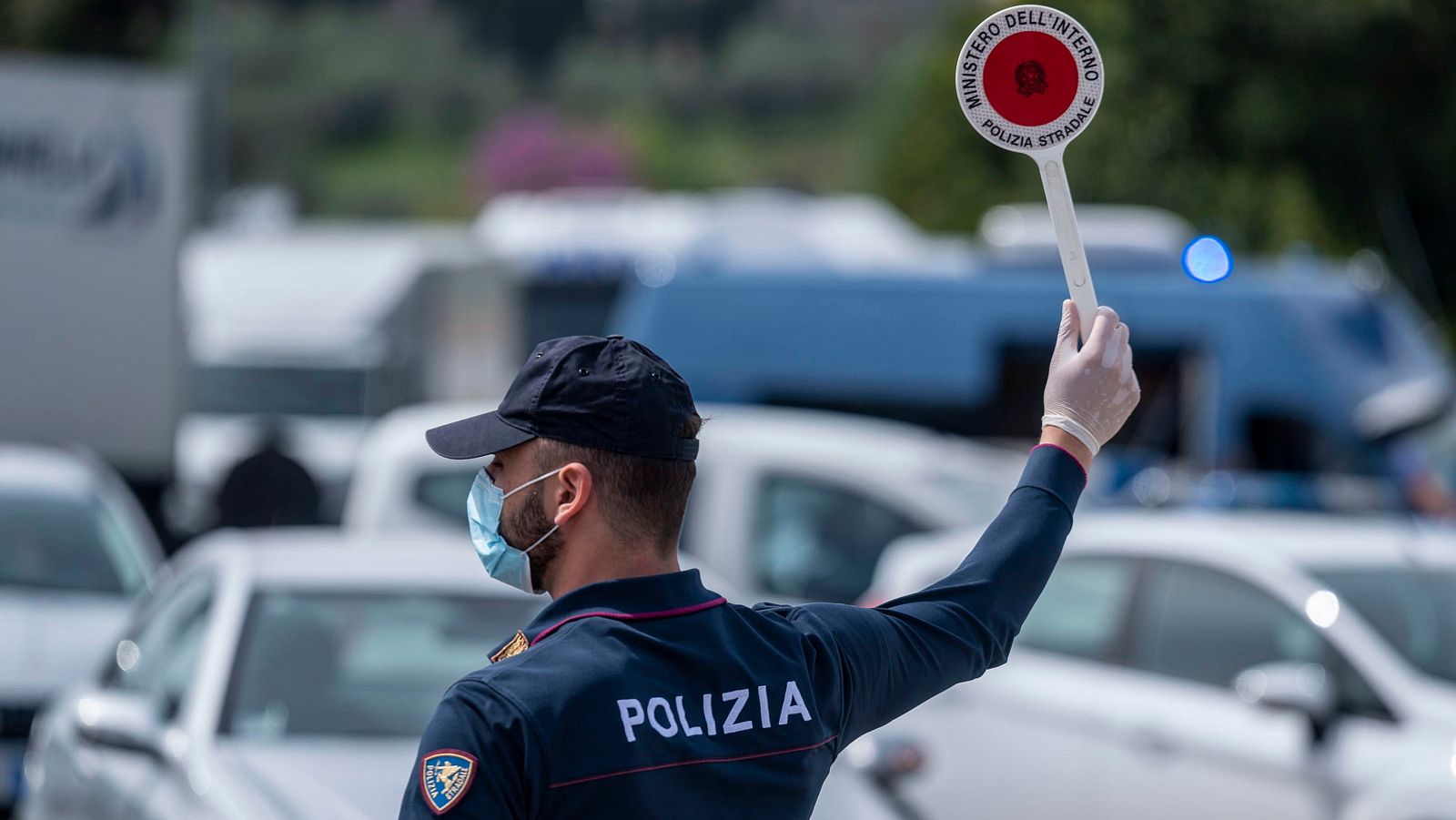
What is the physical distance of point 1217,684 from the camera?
6.59m

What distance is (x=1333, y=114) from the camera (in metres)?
15.0

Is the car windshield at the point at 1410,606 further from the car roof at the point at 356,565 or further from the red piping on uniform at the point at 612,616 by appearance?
the red piping on uniform at the point at 612,616

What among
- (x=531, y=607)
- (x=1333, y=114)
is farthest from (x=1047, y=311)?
(x=531, y=607)

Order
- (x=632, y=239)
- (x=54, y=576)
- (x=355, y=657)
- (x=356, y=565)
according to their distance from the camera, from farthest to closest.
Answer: (x=632, y=239)
(x=54, y=576)
(x=356, y=565)
(x=355, y=657)

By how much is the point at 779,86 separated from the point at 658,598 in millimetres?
69654

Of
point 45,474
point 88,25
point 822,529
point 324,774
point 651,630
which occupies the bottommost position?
point 45,474

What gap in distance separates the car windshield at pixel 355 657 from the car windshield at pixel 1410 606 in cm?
262

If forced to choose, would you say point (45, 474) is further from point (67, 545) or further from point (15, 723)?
point (15, 723)

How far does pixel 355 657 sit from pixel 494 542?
3.35 metres

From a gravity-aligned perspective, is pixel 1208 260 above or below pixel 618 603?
above

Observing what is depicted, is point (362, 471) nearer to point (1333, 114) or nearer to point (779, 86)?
point (1333, 114)

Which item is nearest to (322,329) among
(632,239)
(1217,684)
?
(632,239)

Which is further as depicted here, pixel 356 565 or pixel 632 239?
pixel 632 239

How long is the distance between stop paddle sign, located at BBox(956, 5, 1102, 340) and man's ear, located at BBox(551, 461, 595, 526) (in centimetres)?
66
